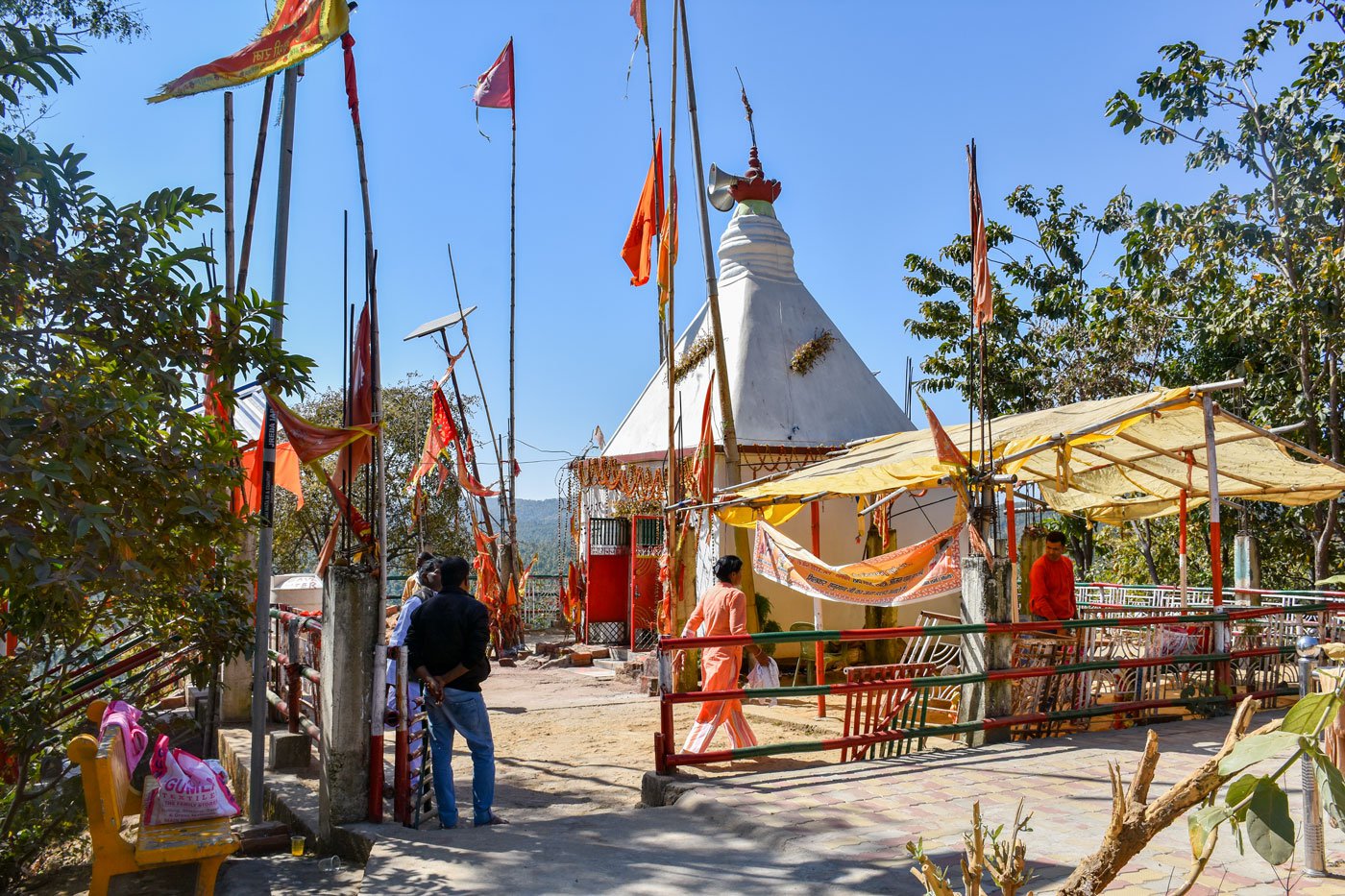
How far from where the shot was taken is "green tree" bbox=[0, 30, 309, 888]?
13.2ft

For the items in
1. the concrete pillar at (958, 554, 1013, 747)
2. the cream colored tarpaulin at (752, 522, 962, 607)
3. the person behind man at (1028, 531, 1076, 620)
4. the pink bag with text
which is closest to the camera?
the pink bag with text

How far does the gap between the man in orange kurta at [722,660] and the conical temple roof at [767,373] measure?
6.72m

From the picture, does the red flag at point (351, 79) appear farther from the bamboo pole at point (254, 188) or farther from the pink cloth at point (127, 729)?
the pink cloth at point (127, 729)

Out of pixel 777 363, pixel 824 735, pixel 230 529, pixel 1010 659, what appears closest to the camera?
pixel 230 529

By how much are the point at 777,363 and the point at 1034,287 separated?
6.16 m

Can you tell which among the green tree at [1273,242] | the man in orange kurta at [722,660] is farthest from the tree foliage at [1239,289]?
the man in orange kurta at [722,660]

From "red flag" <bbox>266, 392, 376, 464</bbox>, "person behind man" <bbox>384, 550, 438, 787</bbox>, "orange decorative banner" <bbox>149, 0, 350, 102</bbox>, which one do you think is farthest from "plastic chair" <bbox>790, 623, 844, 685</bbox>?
"orange decorative banner" <bbox>149, 0, 350, 102</bbox>

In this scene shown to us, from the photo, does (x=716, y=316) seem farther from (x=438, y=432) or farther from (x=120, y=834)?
(x=120, y=834)

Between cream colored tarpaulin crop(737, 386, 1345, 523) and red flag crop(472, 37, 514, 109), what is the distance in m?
8.67

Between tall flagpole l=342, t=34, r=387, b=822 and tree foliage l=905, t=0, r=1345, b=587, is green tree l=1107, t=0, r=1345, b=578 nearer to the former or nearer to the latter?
tree foliage l=905, t=0, r=1345, b=587

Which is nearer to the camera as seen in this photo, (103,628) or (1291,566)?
(103,628)

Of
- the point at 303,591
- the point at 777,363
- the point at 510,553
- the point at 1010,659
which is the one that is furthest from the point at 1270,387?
the point at 303,591

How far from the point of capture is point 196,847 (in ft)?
15.8

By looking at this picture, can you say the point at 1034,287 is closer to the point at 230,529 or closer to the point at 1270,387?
the point at 1270,387
